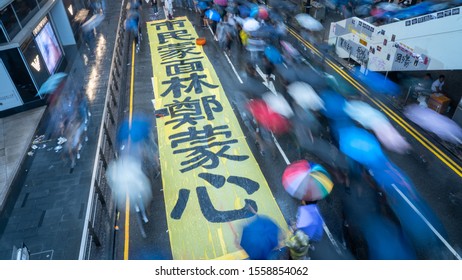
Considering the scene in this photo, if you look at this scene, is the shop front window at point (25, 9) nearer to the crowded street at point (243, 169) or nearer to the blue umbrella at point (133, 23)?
the crowded street at point (243, 169)

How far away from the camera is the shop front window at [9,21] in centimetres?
1270

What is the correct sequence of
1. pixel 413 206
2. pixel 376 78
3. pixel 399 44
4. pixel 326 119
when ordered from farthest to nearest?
pixel 376 78
pixel 399 44
pixel 326 119
pixel 413 206

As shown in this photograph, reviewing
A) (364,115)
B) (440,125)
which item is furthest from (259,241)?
(440,125)

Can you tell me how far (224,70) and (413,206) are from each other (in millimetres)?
10622

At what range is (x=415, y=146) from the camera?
1124 centimetres

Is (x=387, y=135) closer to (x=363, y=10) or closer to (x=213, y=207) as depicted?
(x=213, y=207)

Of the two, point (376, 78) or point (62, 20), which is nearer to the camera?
point (376, 78)

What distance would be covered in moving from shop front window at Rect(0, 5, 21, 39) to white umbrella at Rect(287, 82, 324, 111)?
11.1m

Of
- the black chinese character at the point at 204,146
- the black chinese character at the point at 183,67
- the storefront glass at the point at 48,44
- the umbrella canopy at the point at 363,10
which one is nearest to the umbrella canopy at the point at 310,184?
the black chinese character at the point at 204,146

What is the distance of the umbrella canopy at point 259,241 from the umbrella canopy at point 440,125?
6993mm

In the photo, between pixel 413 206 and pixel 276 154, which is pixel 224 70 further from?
pixel 413 206

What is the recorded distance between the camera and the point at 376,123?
9.62m
